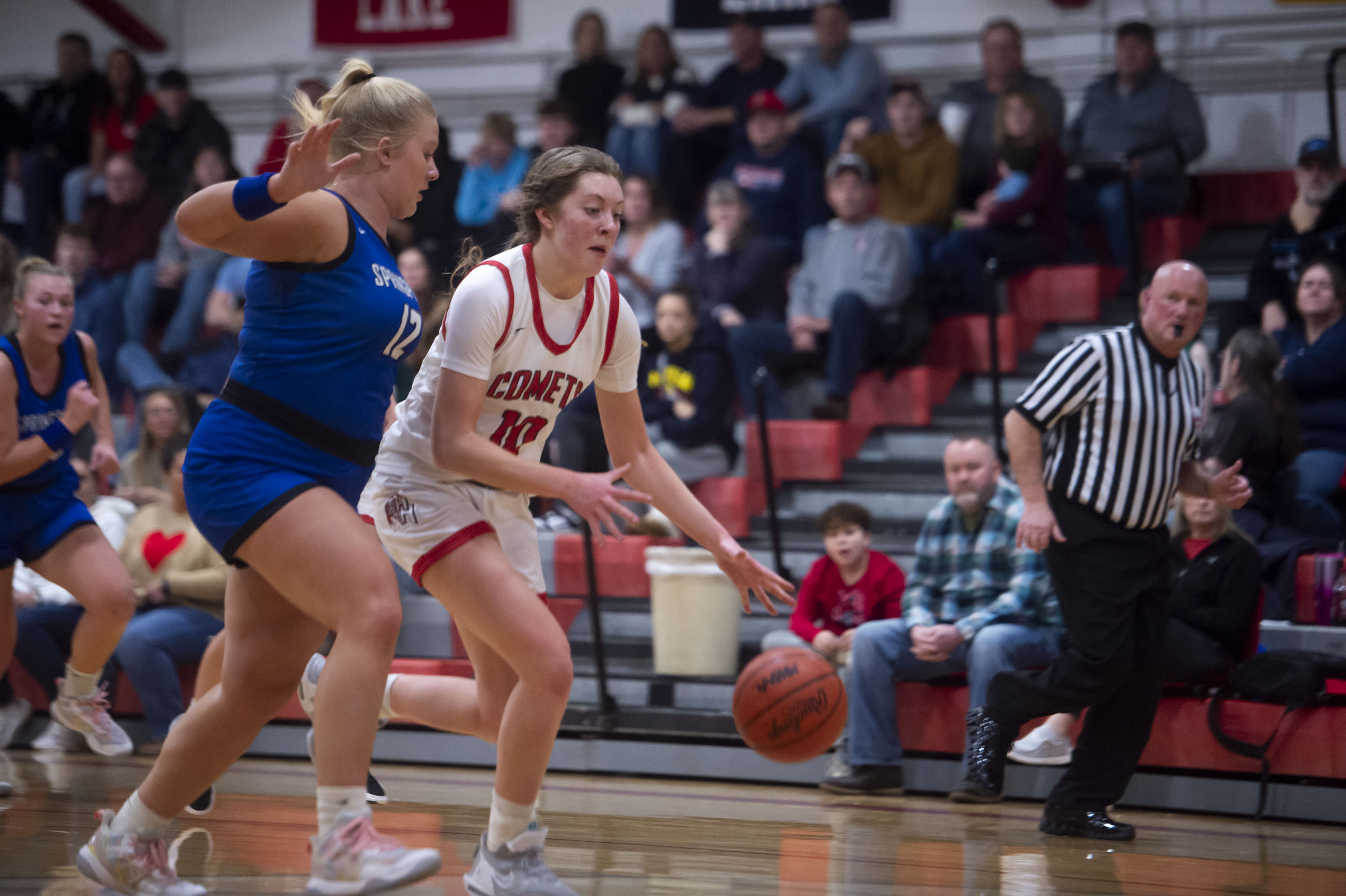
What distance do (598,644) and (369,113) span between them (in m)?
3.45

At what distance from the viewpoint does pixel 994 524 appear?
591 cm

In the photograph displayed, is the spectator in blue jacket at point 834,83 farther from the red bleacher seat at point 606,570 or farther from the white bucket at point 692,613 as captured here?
the white bucket at point 692,613

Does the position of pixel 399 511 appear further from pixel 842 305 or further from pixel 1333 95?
pixel 1333 95

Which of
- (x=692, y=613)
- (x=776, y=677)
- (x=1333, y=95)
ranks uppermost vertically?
(x=1333, y=95)

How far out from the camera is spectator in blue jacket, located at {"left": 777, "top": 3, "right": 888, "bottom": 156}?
368 inches

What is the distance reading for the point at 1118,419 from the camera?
183 inches

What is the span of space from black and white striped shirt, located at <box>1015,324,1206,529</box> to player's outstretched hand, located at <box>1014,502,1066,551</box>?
18 cm

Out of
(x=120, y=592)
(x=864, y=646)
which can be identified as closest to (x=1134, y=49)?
(x=864, y=646)

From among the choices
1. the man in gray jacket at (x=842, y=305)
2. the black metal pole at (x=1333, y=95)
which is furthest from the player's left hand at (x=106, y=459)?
the black metal pole at (x=1333, y=95)

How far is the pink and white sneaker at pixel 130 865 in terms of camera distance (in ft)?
10.4

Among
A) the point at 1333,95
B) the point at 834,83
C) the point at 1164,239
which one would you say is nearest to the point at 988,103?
the point at 834,83

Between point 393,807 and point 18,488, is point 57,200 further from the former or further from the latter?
point 393,807

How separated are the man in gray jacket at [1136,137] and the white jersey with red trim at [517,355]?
18.2ft

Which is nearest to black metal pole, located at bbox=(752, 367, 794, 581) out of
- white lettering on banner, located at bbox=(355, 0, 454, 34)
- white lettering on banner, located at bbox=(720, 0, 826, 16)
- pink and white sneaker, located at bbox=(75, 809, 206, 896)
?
pink and white sneaker, located at bbox=(75, 809, 206, 896)
